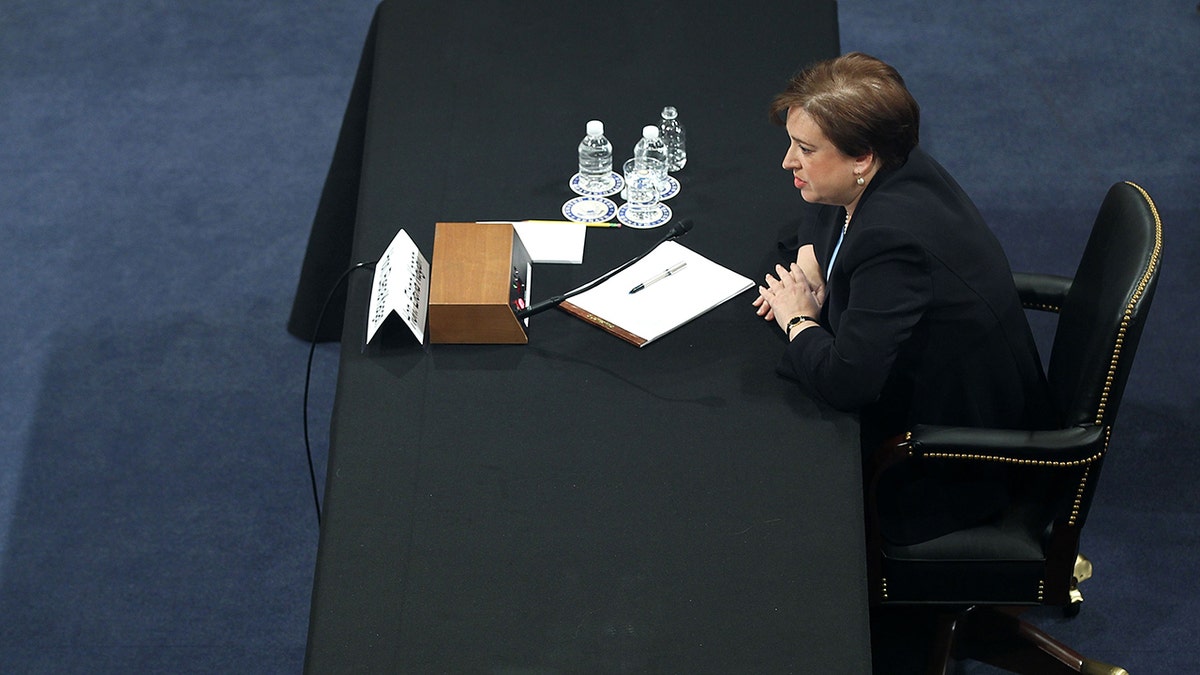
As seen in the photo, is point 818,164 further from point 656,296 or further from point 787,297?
point 656,296

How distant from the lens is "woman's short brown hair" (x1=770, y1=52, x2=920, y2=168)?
2.19 meters

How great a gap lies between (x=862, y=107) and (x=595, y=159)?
70 centimetres

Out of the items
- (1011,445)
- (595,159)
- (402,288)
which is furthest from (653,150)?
(1011,445)

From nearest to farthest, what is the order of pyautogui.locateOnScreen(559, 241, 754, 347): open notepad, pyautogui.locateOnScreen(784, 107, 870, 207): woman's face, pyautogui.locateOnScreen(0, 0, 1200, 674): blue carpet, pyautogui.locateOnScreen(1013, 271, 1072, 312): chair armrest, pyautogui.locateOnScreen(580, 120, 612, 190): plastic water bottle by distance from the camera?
pyautogui.locateOnScreen(784, 107, 870, 207): woman's face, pyautogui.locateOnScreen(559, 241, 754, 347): open notepad, pyautogui.locateOnScreen(1013, 271, 1072, 312): chair armrest, pyautogui.locateOnScreen(580, 120, 612, 190): plastic water bottle, pyautogui.locateOnScreen(0, 0, 1200, 674): blue carpet

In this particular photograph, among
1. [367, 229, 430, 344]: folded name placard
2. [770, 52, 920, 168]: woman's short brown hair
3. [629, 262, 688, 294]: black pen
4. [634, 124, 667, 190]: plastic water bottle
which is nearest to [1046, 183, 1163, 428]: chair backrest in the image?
[770, 52, 920, 168]: woman's short brown hair

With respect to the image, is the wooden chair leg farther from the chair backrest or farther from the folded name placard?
the folded name placard

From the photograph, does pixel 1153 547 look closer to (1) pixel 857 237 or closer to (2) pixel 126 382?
(1) pixel 857 237

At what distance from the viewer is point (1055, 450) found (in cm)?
215

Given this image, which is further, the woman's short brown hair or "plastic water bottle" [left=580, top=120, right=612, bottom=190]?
"plastic water bottle" [left=580, top=120, right=612, bottom=190]

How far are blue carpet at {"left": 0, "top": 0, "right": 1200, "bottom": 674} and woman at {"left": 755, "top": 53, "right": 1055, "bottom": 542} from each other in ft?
1.85

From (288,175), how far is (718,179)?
6.36ft

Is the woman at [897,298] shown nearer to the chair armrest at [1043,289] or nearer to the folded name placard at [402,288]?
the chair armrest at [1043,289]

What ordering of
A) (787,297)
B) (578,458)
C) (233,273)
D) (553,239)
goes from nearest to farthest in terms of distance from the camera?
(578,458) → (787,297) → (553,239) → (233,273)

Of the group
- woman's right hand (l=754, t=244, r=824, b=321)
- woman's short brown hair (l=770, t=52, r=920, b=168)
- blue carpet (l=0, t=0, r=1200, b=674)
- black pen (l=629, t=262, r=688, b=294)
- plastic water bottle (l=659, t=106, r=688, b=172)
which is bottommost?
blue carpet (l=0, t=0, r=1200, b=674)
